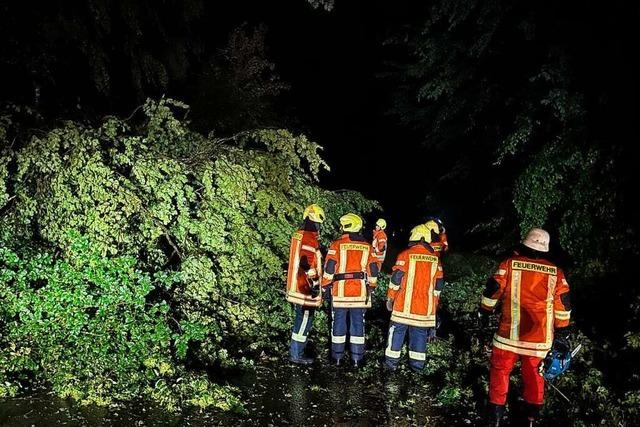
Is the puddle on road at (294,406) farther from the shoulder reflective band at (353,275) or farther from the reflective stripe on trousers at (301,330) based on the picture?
the shoulder reflective band at (353,275)

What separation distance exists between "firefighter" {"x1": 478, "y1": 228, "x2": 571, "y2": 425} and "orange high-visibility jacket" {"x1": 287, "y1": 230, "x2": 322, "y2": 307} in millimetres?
2158

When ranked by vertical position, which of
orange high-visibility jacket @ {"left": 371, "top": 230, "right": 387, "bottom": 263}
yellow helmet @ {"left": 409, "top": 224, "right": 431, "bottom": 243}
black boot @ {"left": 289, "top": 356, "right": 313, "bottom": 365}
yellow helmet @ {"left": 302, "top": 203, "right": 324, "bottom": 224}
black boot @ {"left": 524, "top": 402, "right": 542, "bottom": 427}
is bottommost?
black boot @ {"left": 289, "top": 356, "right": 313, "bottom": 365}

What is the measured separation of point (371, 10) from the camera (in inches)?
1182

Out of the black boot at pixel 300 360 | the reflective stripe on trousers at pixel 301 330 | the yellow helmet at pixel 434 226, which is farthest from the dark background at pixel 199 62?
the black boot at pixel 300 360

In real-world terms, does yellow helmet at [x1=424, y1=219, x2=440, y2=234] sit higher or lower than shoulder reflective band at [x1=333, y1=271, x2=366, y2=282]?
higher

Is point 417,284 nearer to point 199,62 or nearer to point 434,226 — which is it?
point 434,226

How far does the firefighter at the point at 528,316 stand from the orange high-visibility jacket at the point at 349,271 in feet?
5.82

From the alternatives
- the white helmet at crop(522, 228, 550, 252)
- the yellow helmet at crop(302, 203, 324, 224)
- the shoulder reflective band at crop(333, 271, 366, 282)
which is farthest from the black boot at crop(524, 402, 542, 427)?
the yellow helmet at crop(302, 203, 324, 224)

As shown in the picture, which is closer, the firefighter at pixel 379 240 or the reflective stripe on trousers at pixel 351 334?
the reflective stripe on trousers at pixel 351 334

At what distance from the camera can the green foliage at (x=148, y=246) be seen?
5.91 m

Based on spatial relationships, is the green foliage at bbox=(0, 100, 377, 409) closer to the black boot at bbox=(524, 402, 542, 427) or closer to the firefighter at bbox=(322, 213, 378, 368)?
the firefighter at bbox=(322, 213, 378, 368)

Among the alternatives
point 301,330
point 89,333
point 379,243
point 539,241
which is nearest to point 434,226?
point 379,243

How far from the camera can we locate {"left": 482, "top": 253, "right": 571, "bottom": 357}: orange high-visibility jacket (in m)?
5.34

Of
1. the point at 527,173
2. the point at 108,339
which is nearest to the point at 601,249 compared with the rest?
the point at 527,173
